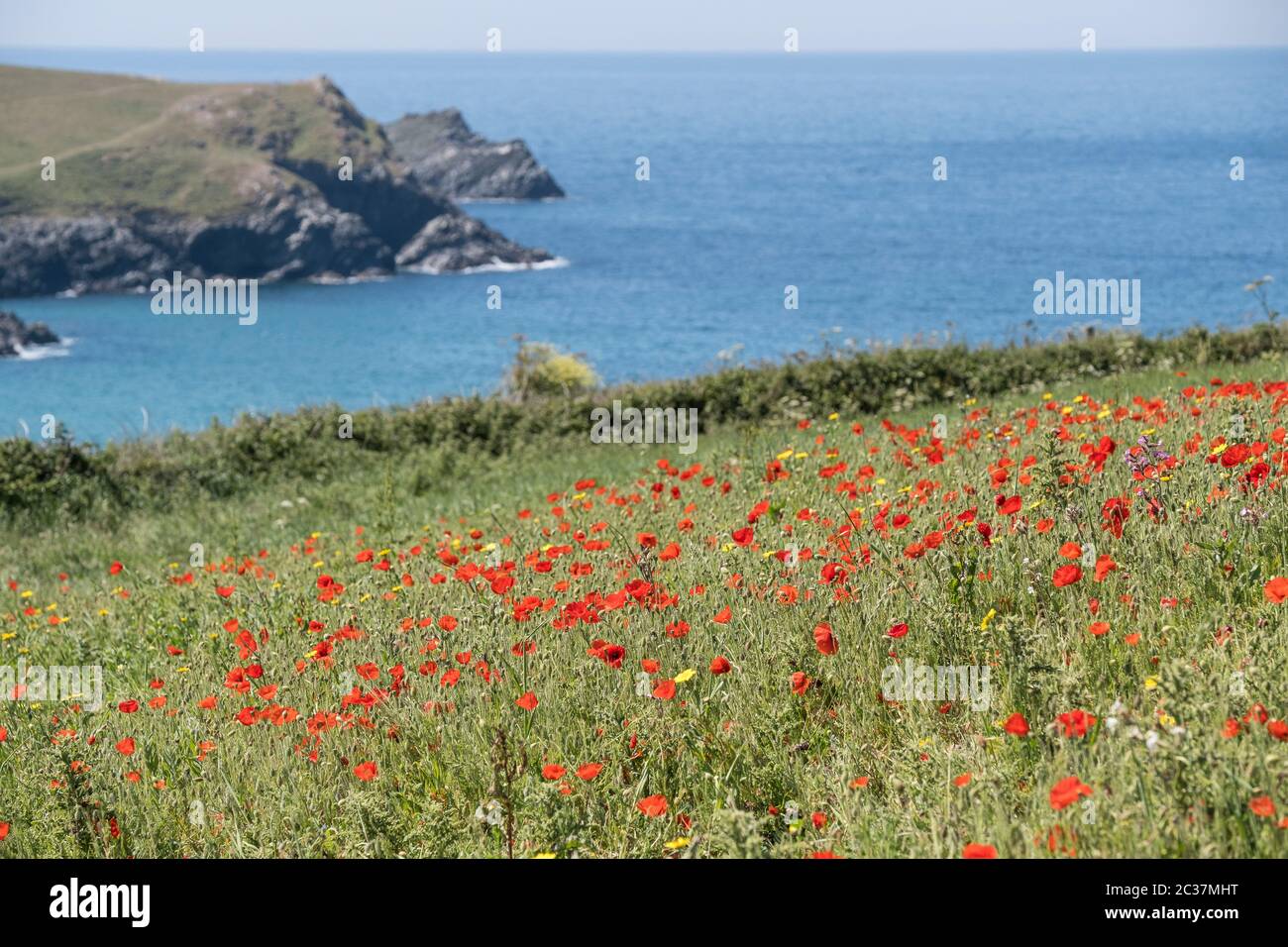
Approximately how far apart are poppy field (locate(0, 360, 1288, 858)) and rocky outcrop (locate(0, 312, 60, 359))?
78.9 metres

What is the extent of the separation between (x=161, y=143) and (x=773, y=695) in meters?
128

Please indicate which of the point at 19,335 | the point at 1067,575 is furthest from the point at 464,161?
the point at 1067,575

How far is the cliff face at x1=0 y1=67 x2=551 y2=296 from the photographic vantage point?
333 ft

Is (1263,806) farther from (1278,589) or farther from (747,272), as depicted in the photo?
(747,272)

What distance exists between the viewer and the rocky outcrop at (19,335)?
74875 mm

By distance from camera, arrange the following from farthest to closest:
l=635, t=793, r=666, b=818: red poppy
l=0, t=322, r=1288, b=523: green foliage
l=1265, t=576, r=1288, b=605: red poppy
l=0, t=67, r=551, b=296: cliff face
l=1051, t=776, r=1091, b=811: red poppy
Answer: l=0, t=67, r=551, b=296: cliff face → l=0, t=322, r=1288, b=523: green foliage → l=1265, t=576, r=1288, b=605: red poppy → l=635, t=793, r=666, b=818: red poppy → l=1051, t=776, r=1091, b=811: red poppy


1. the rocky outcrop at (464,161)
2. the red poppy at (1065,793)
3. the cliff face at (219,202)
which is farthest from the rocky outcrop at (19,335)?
the red poppy at (1065,793)

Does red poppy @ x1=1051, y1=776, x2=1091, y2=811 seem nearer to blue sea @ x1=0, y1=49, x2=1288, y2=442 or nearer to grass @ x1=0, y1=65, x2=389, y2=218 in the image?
blue sea @ x1=0, y1=49, x2=1288, y2=442

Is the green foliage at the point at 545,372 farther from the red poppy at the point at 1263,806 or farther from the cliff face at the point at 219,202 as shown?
the cliff face at the point at 219,202

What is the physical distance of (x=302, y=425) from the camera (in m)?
16.2

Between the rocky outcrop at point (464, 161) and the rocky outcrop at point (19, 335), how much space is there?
5753 cm

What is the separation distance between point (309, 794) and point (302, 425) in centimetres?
1301

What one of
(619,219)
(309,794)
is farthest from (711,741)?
(619,219)

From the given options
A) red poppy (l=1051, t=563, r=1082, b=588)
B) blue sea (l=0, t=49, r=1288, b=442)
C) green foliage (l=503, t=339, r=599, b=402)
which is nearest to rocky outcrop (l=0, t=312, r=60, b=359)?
blue sea (l=0, t=49, r=1288, b=442)
